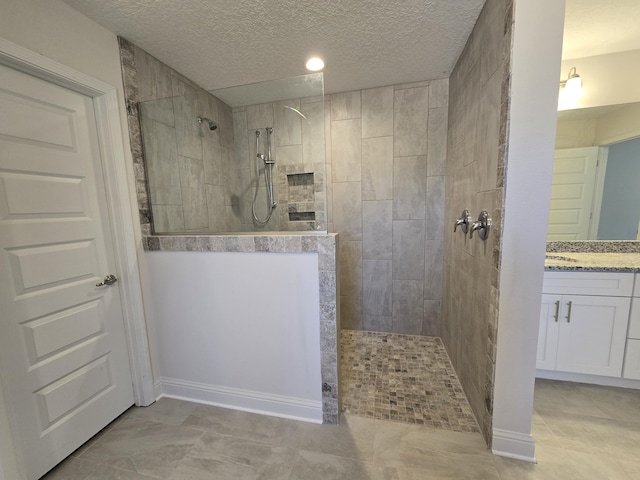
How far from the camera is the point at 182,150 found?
6.64ft

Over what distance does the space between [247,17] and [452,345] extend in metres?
2.71

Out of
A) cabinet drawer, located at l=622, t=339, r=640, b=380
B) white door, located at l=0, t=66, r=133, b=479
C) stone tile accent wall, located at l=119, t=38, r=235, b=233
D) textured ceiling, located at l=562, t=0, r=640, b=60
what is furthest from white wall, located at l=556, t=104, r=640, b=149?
white door, located at l=0, t=66, r=133, b=479

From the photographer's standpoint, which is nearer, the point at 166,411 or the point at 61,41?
the point at 61,41

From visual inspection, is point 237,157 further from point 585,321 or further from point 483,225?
point 585,321

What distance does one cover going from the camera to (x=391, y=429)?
1504 mm

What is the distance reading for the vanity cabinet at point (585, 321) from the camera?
65.2 inches

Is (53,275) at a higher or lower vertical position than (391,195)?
lower

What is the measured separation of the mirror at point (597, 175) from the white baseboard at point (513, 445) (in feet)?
5.23

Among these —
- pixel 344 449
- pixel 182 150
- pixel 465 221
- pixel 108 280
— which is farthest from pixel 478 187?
pixel 108 280

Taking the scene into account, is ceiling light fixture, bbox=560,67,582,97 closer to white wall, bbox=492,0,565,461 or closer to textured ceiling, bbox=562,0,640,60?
textured ceiling, bbox=562,0,640,60

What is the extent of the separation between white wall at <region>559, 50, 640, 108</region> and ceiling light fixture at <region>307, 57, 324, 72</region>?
6.23 ft

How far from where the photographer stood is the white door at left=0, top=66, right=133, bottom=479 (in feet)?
3.78

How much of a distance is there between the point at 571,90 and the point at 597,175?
703mm

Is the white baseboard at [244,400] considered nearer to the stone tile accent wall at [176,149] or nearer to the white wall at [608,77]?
the stone tile accent wall at [176,149]
